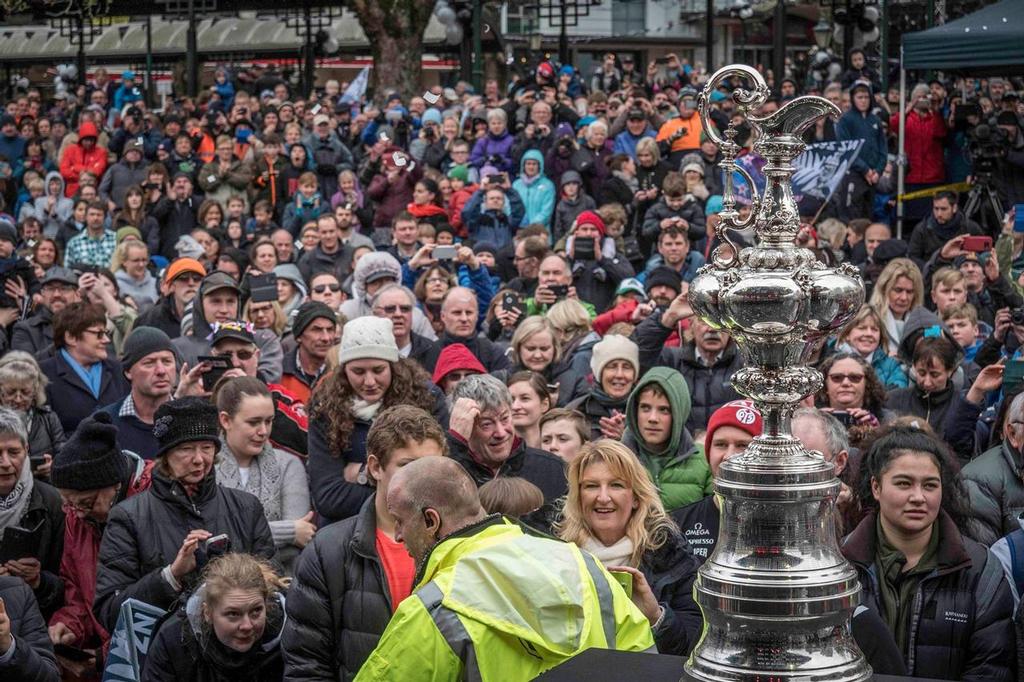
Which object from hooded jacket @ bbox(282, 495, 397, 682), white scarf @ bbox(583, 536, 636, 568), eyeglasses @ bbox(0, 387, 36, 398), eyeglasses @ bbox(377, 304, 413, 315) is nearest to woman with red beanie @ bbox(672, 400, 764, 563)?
white scarf @ bbox(583, 536, 636, 568)

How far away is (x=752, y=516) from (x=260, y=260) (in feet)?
34.2

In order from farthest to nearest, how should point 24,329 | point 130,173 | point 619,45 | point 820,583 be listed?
point 619,45, point 130,173, point 24,329, point 820,583

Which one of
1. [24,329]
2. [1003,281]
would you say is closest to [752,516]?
[24,329]

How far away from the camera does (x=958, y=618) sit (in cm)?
450

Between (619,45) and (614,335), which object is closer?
(614,335)

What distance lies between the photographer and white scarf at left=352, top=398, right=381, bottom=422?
6.40 metres

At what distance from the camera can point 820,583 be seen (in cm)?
231

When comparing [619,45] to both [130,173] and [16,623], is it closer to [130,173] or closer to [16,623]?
[130,173]

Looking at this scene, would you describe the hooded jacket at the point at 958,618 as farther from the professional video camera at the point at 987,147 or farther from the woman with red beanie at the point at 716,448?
the professional video camera at the point at 987,147

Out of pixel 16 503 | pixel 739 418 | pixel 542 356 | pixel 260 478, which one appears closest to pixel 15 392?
pixel 16 503

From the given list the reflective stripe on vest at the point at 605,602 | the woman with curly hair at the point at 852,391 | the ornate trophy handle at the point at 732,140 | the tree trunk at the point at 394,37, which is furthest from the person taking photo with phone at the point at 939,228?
the tree trunk at the point at 394,37

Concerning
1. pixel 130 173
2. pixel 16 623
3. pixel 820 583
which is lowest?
pixel 16 623

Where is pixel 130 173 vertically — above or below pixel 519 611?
above

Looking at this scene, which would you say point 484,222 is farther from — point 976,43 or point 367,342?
point 367,342
